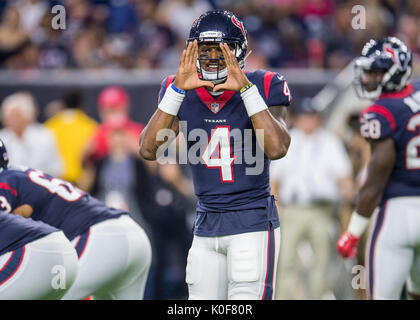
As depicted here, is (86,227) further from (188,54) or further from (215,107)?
(188,54)

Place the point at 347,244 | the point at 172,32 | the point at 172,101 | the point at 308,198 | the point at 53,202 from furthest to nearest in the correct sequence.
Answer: the point at 172,32 < the point at 308,198 < the point at 347,244 < the point at 53,202 < the point at 172,101

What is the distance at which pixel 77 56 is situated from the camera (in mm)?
9891

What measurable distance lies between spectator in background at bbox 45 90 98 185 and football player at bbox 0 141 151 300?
381 cm

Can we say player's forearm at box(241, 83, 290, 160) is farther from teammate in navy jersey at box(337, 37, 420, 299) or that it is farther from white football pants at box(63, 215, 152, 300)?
white football pants at box(63, 215, 152, 300)

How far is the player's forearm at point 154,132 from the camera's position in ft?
13.1

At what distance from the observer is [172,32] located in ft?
34.1

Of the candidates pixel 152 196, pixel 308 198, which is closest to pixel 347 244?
pixel 308 198

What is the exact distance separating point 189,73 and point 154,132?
35 centimetres

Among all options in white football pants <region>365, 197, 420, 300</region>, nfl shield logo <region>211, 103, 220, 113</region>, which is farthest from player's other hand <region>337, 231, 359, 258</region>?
nfl shield logo <region>211, 103, 220, 113</region>

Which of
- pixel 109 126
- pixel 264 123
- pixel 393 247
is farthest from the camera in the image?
pixel 109 126

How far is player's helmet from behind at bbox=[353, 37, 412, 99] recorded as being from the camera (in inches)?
203

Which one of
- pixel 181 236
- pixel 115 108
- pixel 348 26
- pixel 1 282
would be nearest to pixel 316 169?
pixel 181 236

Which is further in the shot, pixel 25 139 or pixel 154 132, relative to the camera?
pixel 25 139

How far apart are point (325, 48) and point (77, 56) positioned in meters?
2.97
